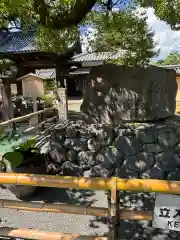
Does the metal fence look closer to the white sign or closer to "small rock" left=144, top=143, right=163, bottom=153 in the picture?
the white sign

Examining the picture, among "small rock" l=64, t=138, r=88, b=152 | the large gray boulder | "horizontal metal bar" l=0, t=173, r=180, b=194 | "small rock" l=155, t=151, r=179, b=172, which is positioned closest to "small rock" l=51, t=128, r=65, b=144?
"small rock" l=64, t=138, r=88, b=152

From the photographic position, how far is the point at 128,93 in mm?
4164

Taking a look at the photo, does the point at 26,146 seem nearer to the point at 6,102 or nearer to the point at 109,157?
the point at 109,157

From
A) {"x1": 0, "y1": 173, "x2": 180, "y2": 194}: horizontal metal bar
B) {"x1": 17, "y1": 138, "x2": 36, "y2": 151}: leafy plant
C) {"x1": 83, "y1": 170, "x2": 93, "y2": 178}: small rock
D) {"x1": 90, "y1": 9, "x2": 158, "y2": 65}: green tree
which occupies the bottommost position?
{"x1": 83, "y1": 170, "x2": 93, "y2": 178}: small rock

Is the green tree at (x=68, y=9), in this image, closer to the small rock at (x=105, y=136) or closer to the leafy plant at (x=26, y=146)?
the small rock at (x=105, y=136)

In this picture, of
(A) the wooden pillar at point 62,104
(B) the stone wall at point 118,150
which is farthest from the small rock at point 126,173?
A: (A) the wooden pillar at point 62,104

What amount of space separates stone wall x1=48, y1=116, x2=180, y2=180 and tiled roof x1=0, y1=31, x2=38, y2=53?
24.9 feet

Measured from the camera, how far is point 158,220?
1498mm

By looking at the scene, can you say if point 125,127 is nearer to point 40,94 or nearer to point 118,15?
point 118,15

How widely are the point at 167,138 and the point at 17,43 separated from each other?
11.3 m

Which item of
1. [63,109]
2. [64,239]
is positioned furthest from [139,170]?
[63,109]

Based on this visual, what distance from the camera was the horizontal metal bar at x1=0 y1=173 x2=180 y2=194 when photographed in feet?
4.78

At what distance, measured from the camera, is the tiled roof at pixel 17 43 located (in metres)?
11.7

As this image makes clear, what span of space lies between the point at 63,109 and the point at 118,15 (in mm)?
3510
